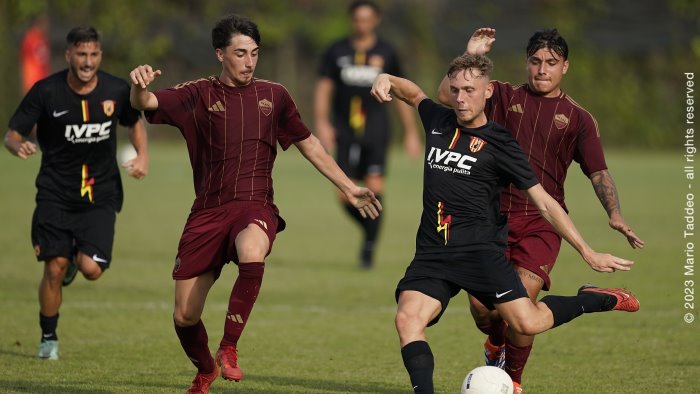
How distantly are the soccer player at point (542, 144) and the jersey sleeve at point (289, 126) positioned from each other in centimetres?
93

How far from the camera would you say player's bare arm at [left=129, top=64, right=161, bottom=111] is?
6.45m

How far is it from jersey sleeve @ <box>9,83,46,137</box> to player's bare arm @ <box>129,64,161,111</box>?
1.93m

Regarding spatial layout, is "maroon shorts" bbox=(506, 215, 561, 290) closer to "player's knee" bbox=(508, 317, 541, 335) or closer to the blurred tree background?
"player's knee" bbox=(508, 317, 541, 335)

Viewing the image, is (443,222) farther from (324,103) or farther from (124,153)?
(124,153)

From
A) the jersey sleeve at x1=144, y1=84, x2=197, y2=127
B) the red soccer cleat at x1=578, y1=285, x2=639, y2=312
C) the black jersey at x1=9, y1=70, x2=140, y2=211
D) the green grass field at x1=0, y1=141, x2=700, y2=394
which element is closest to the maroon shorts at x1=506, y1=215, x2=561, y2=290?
the red soccer cleat at x1=578, y1=285, x2=639, y2=312

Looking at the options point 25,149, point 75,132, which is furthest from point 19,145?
point 75,132

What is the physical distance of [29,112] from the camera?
8281mm

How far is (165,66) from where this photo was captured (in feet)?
104

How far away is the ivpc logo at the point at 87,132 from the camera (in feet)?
27.5

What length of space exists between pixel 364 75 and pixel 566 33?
774 inches

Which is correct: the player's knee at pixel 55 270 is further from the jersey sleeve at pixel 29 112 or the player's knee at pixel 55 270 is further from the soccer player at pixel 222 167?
the soccer player at pixel 222 167

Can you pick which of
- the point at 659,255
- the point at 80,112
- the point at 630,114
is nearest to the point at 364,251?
the point at 659,255

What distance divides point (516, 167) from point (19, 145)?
3675mm

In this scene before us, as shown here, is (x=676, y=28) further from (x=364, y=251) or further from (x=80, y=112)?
(x=80, y=112)
